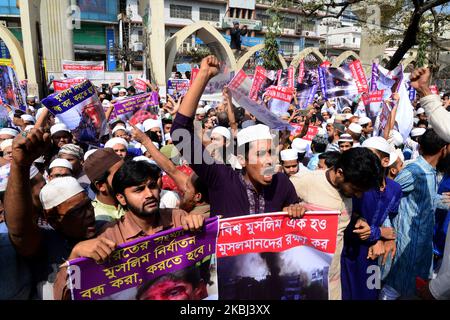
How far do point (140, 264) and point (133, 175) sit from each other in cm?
47

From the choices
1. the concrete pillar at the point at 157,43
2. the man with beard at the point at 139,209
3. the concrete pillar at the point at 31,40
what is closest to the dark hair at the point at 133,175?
the man with beard at the point at 139,209

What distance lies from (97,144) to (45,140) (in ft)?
10.5

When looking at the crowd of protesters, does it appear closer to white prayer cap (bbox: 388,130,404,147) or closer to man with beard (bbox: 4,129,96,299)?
man with beard (bbox: 4,129,96,299)

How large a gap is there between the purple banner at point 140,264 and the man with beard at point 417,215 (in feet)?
6.74

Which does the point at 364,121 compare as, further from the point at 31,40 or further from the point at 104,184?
the point at 31,40

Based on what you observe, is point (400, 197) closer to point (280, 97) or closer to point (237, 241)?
point (237, 241)

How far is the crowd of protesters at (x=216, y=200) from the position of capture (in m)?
1.73

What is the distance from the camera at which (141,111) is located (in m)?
6.56

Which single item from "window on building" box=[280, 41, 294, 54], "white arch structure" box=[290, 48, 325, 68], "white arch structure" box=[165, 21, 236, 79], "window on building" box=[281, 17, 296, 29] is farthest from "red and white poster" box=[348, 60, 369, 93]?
"window on building" box=[280, 41, 294, 54]

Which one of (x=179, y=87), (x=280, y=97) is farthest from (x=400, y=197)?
(x=179, y=87)

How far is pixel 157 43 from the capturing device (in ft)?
50.5

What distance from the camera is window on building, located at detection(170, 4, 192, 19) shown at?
46.6 m

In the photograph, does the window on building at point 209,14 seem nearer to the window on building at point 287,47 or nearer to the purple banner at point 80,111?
the window on building at point 287,47

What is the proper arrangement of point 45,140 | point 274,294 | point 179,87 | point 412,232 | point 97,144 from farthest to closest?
point 179,87
point 97,144
point 412,232
point 274,294
point 45,140
